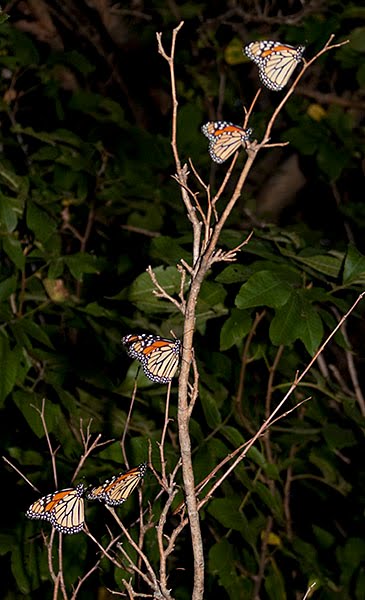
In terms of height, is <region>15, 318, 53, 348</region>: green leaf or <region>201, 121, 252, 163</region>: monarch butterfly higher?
<region>201, 121, 252, 163</region>: monarch butterfly

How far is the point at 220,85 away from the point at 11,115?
0.82 metres

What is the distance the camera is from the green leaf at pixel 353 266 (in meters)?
1.38

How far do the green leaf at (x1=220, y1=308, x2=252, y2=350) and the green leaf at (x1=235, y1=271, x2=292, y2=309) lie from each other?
0.11 metres

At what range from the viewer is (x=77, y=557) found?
139 centimetres

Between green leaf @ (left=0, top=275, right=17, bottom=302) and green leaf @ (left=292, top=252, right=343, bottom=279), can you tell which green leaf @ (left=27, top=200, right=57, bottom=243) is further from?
green leaf @ (left=292, top=252, right=343, bottom=279)

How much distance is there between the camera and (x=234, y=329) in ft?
4.62

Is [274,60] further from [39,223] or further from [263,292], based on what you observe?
[39,223]

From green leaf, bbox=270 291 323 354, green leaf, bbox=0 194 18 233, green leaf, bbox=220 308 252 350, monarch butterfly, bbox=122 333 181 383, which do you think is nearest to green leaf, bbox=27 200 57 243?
green leaf, bbox=0 194 18 233

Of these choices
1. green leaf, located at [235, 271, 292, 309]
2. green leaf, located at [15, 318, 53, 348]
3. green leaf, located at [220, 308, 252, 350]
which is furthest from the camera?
green leaf, located at [15, 318, 53, 348]

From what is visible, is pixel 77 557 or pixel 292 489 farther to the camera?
pixel 292 489

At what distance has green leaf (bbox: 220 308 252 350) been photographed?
1.40 metres

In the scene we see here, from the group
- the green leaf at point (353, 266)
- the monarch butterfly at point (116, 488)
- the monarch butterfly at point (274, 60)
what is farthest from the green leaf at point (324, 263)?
the monarch butterfly at point (116, 488)

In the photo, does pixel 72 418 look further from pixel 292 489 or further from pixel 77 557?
pixel 292 489

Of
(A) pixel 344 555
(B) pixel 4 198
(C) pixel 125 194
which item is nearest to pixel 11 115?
(C) pixel 125 194
